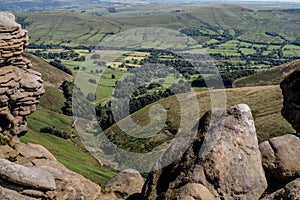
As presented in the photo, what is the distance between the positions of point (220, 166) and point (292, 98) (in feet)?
29.0

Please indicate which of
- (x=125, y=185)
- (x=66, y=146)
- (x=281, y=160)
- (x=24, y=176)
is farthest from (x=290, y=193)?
(x=66, y=146)

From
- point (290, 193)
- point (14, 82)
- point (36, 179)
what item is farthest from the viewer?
point (14, 82)

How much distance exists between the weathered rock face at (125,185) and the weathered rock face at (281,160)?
11.1 m

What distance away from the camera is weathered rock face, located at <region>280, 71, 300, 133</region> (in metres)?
27.5

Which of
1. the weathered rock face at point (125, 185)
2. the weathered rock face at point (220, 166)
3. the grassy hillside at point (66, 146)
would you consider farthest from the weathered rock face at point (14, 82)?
the grassy hillside at point (66, 146)

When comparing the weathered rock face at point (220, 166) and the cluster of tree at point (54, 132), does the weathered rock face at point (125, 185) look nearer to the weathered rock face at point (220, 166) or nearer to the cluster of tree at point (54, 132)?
the weathered rock face at point (220, 166)

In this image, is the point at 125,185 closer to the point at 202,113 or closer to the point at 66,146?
the point at 66,146

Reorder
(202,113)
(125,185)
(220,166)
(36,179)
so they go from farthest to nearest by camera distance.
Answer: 1. (202,113)
2. (125,185)
3. (220,166)
4. (36,179)

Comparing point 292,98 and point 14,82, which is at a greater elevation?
point 292,98

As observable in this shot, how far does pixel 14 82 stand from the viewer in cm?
3197

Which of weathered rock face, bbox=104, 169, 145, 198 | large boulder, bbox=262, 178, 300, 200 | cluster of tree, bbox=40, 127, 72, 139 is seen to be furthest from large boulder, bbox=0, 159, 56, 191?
cluster of tree, bbox=40, 127, 72, 139

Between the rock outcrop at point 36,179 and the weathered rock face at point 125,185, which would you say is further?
the weathered rock face at point 125,185

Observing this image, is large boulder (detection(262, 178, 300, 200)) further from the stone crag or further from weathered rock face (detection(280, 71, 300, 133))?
weathered rock face (detection(280, 71, 300, 133))

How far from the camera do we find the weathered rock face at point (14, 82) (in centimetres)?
3136
